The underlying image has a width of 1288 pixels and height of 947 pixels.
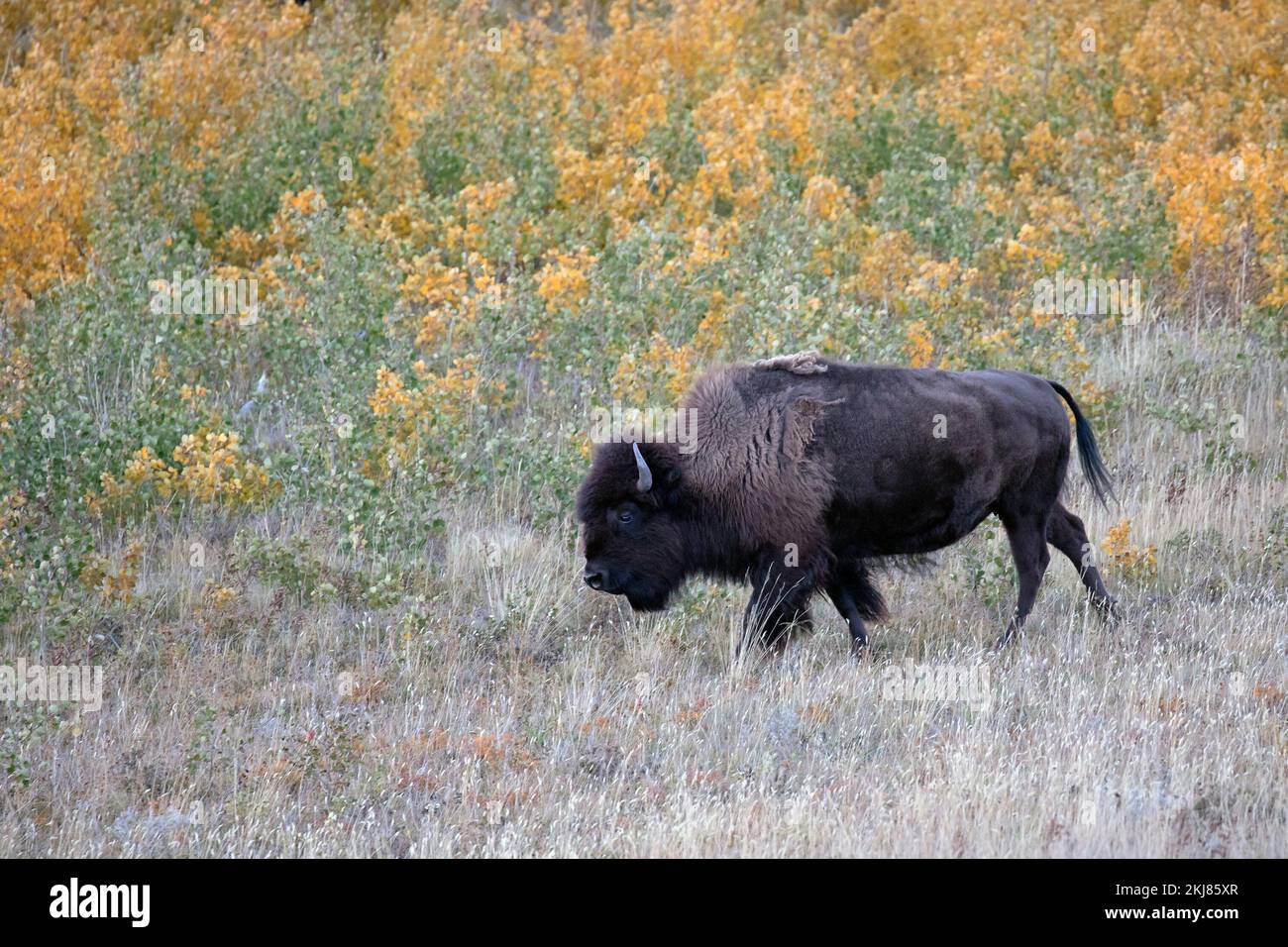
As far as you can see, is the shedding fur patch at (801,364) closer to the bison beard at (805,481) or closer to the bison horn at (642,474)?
the bison beard at (805,481)

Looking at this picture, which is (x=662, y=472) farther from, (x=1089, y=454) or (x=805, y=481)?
(x=1089, y=454)

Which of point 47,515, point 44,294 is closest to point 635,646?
point 47,515

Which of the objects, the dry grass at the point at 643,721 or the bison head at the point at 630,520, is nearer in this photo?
the dry grass at the point at 643,721

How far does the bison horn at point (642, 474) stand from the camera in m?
7.57

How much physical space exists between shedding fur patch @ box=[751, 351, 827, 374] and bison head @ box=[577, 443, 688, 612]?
0.73m

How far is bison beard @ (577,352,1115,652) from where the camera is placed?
7.64 meters

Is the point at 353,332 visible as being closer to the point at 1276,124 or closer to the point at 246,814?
the point at 246,814

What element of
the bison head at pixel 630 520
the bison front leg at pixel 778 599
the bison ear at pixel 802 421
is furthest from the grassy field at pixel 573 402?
the bison ear at pixel 802 421

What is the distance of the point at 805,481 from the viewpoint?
7625mm

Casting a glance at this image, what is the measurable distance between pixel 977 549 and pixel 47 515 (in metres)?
5.77

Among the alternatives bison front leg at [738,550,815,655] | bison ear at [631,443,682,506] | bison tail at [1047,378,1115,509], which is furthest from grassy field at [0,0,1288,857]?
bison ear at [631,443,682,506]

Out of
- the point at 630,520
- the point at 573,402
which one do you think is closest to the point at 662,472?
the point at 630,520

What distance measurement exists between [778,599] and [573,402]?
3.89 m

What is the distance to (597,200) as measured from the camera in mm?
14039
